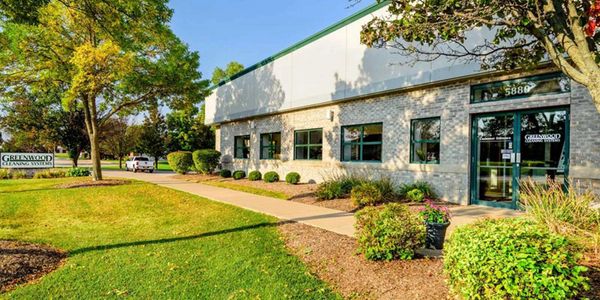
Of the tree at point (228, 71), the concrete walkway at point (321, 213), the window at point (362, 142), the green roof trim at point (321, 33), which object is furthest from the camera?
the tree at point (228, 71)

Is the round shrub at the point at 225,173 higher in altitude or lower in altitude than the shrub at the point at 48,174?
higher

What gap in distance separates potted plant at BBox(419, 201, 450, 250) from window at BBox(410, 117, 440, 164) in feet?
20.5

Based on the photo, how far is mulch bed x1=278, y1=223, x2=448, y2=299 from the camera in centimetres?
422

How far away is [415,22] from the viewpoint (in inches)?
205

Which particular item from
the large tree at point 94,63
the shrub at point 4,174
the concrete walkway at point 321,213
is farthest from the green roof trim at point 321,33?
the shrub at point 4,174

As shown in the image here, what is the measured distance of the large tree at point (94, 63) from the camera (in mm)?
14500

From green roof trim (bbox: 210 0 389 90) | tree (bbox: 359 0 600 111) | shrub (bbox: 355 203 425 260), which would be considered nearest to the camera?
tree (bbox: 359 0 600 111)

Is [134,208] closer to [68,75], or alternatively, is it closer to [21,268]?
[21,268]

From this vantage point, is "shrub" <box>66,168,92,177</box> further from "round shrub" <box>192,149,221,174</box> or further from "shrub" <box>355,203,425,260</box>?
"shrub" <box>355,203,425,260</box>

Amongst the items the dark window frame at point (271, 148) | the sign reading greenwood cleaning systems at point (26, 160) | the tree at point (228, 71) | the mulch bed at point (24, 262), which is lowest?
the mulch bed at point (24, 262)

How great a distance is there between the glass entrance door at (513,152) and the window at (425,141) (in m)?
1.29

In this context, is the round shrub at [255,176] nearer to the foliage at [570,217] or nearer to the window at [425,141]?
the window at [425,141]

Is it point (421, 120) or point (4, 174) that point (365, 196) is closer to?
point (421, 120)

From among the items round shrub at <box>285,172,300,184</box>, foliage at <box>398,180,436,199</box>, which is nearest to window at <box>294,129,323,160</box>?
round shrub at <box>285,172,300,184</box>
